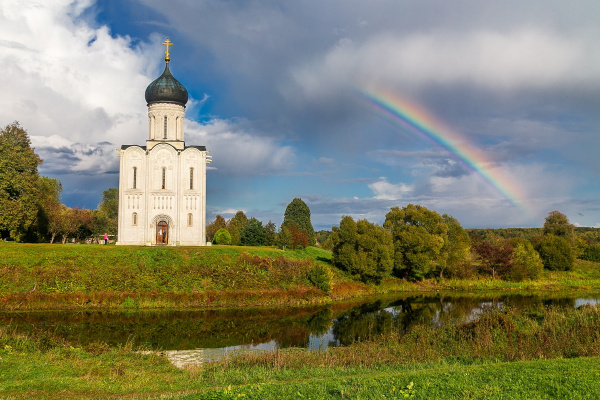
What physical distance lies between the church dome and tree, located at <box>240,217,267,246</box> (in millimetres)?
15055

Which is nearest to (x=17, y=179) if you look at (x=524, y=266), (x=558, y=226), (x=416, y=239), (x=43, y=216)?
(x=43, y=216)

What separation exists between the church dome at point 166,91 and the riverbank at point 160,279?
53.7 ft

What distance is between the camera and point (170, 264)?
34.2 m

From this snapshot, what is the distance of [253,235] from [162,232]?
33.4ft

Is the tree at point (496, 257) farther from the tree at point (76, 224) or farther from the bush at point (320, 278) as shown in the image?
the tree at point (76, 224)

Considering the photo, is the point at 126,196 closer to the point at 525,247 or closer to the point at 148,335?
the point at 148,335

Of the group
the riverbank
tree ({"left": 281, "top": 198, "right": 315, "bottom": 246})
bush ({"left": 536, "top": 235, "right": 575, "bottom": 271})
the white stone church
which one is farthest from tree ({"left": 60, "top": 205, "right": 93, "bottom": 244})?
bush ({"left": 536, "top": 235, "right": 575, "bottom": 271})

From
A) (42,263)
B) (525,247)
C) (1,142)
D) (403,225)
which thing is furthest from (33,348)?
(525,247)

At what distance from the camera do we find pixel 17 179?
36719 mm

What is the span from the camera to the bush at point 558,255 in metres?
50.6

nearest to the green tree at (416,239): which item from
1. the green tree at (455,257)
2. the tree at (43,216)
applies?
the green tree at (455,257)

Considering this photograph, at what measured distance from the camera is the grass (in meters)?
9.23

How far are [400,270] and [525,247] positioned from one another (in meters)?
14.0

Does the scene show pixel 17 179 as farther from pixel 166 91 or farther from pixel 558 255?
pixel 558 255
